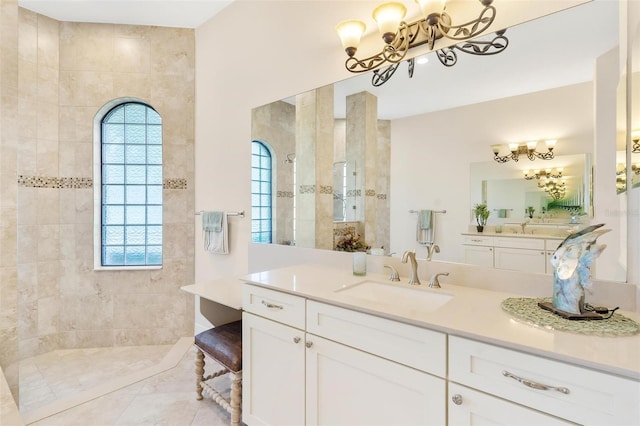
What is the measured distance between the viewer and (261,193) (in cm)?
256

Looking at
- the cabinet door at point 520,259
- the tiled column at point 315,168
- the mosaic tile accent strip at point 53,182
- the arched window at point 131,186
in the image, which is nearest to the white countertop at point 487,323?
the cabinet door at point 520,259

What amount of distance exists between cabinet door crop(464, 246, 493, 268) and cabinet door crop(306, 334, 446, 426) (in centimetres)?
68

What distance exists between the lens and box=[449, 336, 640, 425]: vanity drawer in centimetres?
77

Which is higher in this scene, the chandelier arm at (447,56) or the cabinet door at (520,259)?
the chandelier arm at (447,56)

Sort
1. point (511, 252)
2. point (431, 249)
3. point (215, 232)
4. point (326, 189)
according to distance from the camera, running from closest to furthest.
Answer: point (511, 252) → point (431, 249) → point (326, 189) → point (215, 232)

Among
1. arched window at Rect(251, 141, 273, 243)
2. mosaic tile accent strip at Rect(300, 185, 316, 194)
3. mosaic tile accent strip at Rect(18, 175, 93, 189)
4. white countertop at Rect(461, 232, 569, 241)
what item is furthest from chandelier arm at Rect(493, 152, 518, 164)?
mosaic tile accent strip at Rect(18, 175, 93, 189)

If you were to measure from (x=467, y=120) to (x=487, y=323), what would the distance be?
1034mm

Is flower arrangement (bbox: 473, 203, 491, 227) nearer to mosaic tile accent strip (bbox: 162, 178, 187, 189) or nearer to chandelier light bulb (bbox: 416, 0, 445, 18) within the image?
chandelier light bulb (bbox: 416, 0, 445, 18)

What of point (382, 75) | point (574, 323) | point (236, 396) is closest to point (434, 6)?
point (382, 75)

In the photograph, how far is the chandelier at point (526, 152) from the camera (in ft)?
4.39

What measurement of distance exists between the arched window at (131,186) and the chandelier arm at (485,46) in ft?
9.82

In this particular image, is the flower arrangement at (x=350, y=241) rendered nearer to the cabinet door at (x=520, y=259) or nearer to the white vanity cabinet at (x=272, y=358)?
the white vanity cabinet at (x=272, y=358)

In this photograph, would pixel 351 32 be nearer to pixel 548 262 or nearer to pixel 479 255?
pixel 479 255

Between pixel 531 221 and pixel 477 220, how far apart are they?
228 mm
